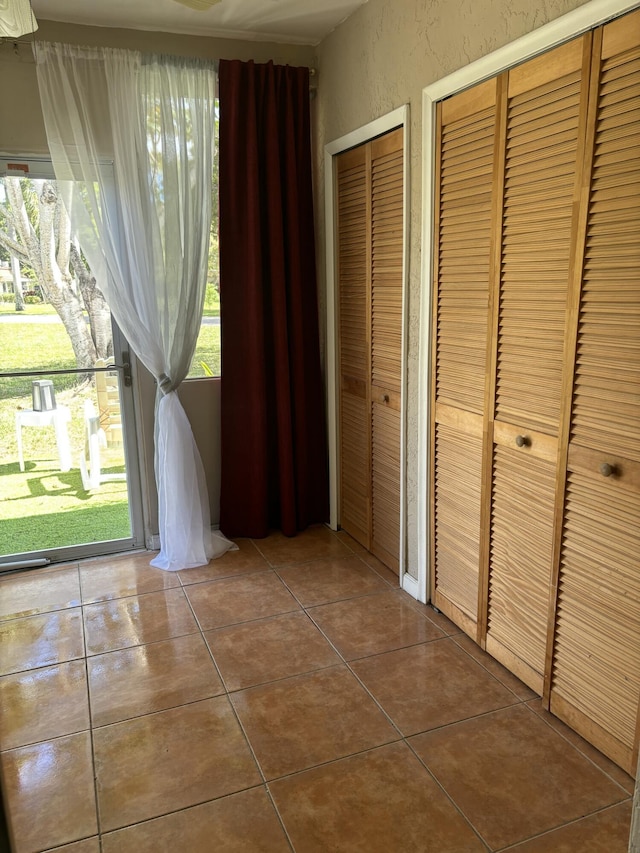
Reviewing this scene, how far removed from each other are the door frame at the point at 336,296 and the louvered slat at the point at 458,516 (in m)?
0.25

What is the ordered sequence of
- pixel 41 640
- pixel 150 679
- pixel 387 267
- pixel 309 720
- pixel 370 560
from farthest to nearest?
pixel 370 560, pixel 387 267, pixel 41 640, pixel 150 679, pixel 309 720

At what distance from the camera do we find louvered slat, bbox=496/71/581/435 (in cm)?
183

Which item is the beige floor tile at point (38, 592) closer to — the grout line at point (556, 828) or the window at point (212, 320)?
the window at point (212, 320)

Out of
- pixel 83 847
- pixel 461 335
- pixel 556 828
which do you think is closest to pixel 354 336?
pixel 461 335

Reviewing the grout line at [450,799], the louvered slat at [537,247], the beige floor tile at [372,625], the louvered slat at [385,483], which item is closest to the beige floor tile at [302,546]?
the louvered slat at [385,483]

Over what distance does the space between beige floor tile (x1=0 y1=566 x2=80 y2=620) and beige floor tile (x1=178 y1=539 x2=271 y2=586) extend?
0.51 m

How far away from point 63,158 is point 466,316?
194 centimetres

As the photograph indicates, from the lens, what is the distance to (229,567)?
3.21 metres

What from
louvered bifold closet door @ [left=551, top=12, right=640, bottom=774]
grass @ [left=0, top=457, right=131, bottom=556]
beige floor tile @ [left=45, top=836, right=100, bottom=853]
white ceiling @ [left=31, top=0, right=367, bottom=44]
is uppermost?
white ceiling @ [left=31, top=0, right=367, bottom=44]

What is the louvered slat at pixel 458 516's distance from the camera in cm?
240

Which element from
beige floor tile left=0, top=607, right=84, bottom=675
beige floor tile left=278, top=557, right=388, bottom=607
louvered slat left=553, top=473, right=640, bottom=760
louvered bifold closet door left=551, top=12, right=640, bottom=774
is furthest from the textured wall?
beige floor tile left=0, top=607, right=84, bottom=675

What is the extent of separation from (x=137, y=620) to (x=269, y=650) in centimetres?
63

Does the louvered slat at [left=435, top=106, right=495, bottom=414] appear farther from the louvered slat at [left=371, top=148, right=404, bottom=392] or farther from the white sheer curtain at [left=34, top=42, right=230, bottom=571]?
the white sheer curtain at [left=34, top=42, right=230, bottom=571]

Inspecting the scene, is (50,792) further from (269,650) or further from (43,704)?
(269,650)
